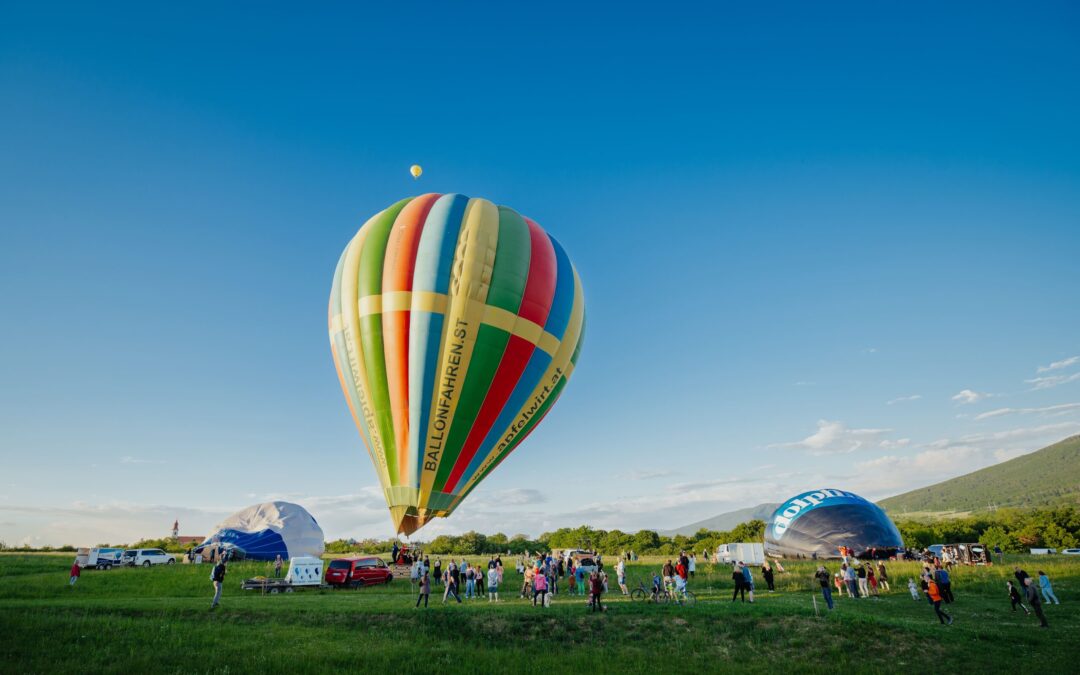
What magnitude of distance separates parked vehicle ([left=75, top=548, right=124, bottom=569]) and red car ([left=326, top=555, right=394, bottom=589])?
16.2 metres

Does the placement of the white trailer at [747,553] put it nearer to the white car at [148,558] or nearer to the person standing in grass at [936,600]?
the person standing in grass at [936,600]

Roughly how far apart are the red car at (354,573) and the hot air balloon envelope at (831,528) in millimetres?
24287

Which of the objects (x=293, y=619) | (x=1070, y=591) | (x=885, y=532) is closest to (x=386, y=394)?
(x=293, y=619)

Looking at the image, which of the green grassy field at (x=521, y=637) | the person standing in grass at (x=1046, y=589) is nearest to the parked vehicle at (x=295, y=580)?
the green grassy field at (x=521, y=637)

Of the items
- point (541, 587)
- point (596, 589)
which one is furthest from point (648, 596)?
point (541, 587)

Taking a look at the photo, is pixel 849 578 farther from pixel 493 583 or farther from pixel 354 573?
pixel 354 573

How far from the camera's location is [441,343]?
2430cm

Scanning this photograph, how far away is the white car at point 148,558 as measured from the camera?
3531 centimetres

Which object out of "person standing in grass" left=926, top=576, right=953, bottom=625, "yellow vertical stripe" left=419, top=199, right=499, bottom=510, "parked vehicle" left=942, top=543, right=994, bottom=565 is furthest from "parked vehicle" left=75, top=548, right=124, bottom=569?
"parked vehicle" left=942, top=543, right=994, bottom=565

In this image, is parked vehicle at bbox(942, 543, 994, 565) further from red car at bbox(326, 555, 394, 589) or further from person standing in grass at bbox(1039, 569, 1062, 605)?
red car at bbox(326, 555, 394, 589)

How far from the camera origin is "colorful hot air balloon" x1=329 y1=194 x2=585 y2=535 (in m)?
24.1

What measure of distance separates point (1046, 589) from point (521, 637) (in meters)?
18.1

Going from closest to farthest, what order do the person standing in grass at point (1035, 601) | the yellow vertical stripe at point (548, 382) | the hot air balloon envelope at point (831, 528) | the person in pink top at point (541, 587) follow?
1. the person standing in grass at point (1035, 601)
2. the person in pink top at point (541, 587)
3. the yellow vertical stripe at point (548, 382)
4. the hot air balloon envelope at point (831, 528)

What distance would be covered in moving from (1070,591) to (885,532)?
41.9 ft
